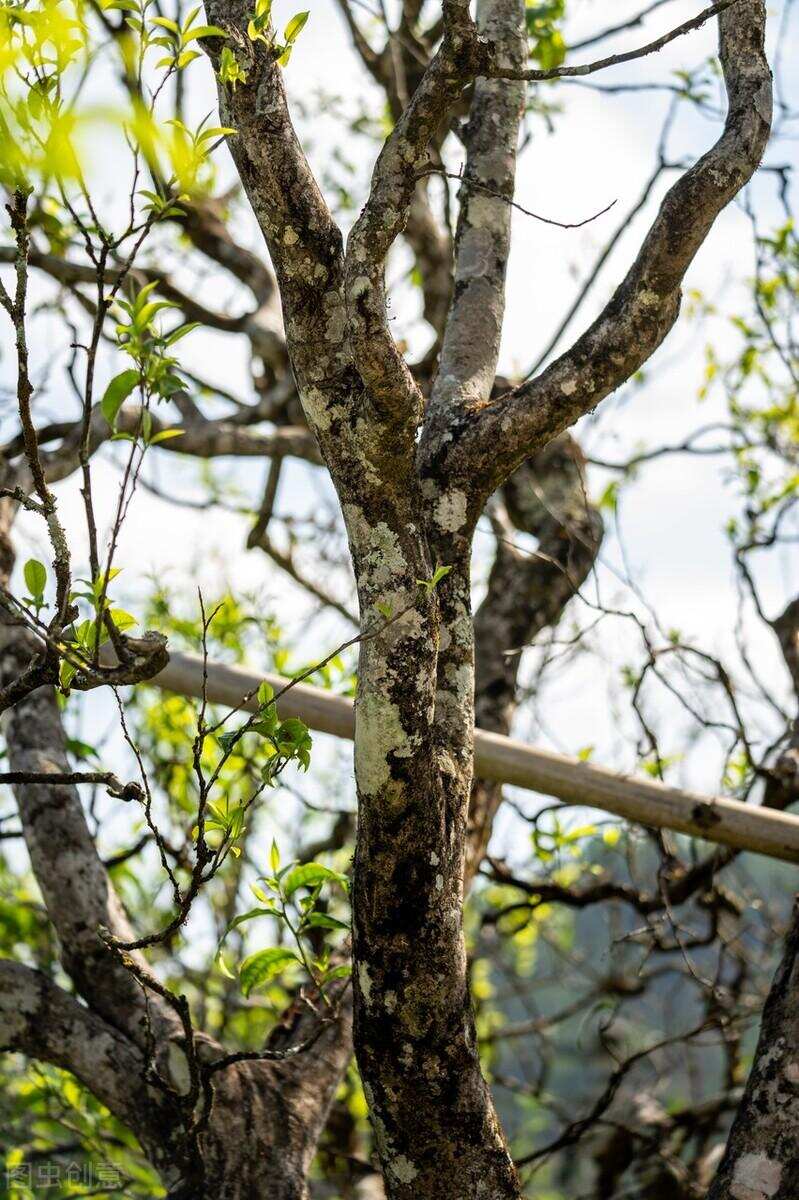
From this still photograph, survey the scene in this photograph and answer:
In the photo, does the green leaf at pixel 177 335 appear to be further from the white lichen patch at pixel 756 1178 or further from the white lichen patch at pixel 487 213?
the white lichen patch at pixel 756 1178

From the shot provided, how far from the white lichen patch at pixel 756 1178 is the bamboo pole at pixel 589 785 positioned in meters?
0.63

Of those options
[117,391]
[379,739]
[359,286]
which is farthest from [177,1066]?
[359,286]

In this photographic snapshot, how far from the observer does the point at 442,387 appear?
1.97m

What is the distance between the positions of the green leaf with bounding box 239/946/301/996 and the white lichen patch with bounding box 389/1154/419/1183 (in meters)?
0.32

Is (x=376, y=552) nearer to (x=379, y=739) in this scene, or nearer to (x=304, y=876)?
(x=379, y=739)

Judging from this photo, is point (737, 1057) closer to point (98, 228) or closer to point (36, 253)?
point (36, 253)

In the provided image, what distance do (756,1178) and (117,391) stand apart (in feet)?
4.77

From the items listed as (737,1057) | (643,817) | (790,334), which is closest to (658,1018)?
(737,1057)

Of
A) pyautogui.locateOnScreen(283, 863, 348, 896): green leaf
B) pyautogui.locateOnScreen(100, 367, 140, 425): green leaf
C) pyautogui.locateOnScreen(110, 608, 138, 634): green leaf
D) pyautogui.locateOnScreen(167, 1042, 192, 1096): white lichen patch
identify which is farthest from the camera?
pyautogui.locateOnScreen(167, 1042, 192, 1096): white lichen patch

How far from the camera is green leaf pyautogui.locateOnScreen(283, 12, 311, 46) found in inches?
58.4

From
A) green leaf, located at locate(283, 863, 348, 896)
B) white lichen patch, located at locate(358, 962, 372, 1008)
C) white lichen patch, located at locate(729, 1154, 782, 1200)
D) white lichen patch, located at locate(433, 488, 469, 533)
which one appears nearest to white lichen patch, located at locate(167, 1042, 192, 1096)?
green leaf, located at locate(283, 863, 348, 896)

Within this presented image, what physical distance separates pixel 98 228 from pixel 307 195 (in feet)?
1.66

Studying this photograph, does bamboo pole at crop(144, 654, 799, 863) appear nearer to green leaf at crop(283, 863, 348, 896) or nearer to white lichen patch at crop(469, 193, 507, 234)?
green leaf at crop(283, 863, 348, 896)

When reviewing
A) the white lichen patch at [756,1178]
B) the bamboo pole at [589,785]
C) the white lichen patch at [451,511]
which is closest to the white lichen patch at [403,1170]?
the white lichen patch at [756,1178]
